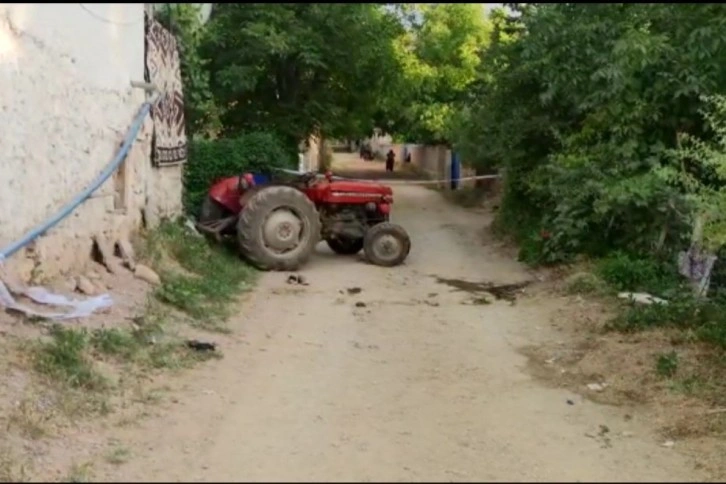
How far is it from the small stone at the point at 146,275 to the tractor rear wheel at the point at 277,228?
281cm

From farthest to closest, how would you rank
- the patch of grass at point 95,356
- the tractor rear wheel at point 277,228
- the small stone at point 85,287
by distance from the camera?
the tractor rear wheel at point 277,228 < the small stone at point 85,287 < the patch of grass at point 95,356

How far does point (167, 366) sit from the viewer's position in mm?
7094

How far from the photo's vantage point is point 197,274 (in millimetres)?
10961

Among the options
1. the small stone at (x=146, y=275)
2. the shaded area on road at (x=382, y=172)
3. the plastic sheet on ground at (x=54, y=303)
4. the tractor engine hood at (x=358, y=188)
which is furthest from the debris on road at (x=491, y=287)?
the shaded area on road at (x=382, y=172)

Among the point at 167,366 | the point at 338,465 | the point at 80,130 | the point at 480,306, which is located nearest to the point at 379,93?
the point at 480,306

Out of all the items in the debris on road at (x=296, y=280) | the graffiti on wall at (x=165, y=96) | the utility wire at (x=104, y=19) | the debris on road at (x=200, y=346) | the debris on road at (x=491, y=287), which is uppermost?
the utility wire at (x=104, y=19)

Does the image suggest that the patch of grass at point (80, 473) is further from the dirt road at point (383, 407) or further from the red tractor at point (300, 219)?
the red tractor at point (300, 219)

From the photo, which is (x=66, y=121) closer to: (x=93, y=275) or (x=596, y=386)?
(x=93, y=275)

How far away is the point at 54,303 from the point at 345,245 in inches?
281

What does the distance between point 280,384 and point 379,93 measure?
13102 millimetres

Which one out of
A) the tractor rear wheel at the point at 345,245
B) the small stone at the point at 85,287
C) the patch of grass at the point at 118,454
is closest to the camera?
the patch of grass at the point at 118,454

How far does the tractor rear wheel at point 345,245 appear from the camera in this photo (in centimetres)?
1407

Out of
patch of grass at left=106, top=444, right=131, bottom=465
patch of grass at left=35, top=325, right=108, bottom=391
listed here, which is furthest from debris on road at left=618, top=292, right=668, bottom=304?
patch of grass at left=106, top=444, right=131, bottom=465

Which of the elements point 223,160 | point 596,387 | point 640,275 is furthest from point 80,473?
point 223,160
